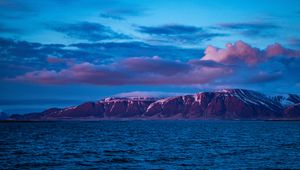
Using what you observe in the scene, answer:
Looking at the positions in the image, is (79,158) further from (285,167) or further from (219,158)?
(285,167)

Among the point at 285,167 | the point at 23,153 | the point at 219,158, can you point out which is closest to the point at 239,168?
the point at 285,167

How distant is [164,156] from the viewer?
5662 centimetres

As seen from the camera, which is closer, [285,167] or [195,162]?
[285,167]

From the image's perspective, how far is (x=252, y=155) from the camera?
189 feet

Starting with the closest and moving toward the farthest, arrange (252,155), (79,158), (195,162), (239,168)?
1. (239,168)
2. (195,162)
3. (79,158)
4. (252,155)

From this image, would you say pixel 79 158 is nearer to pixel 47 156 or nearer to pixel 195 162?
pixel 47 156

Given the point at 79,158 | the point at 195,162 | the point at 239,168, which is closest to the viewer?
the point at 239,168

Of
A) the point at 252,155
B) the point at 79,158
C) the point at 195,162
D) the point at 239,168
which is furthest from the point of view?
the point at 252,155

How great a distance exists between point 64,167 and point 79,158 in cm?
795

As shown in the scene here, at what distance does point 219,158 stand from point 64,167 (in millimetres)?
19409

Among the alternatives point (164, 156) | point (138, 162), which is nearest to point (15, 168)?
point (138, 162)

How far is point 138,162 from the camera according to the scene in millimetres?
50688

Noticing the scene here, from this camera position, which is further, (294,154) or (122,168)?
(294,154)

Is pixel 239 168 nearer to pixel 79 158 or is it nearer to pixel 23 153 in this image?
pixel 79 158
